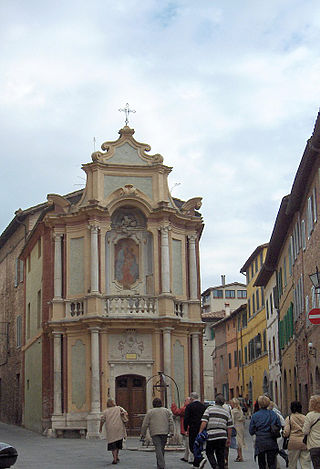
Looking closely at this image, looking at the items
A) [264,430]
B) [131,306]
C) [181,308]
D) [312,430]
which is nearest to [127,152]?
[131,306]

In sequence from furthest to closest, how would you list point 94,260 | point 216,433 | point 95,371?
point 94,260 → point 95,371 → point 216,433

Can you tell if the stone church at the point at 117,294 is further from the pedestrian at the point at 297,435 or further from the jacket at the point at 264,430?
the jacket at the point at 264,430

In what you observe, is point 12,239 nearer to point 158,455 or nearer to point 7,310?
point 7,310

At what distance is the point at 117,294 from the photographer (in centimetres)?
3266

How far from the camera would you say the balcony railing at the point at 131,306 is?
31.9m

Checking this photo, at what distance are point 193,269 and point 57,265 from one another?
5.71 m

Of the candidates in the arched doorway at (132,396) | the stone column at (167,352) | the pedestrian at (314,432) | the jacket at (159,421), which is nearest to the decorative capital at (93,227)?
the stone column at (167,352)

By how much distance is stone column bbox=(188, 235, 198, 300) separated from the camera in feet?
111

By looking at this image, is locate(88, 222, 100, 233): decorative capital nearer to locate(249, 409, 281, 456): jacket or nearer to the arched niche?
the arched niche

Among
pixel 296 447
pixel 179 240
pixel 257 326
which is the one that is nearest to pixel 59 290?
pixel 179 240

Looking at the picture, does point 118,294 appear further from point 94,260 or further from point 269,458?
point 269,458

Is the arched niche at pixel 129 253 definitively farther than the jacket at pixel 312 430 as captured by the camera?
Yes

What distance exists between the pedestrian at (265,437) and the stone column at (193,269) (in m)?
20.3

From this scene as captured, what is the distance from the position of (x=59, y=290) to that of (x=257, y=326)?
25.0 m
